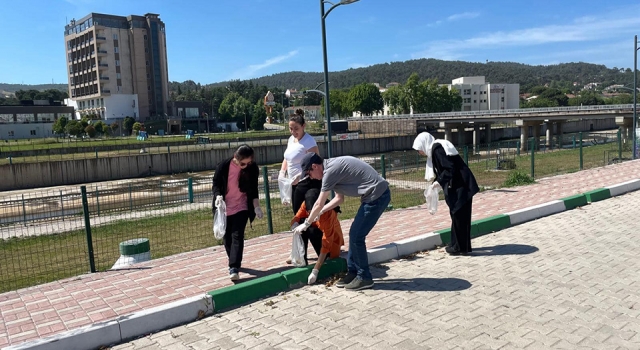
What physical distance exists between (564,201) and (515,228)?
232 centimetres

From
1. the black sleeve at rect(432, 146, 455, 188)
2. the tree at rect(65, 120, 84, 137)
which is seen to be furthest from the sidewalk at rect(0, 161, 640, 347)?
the tree at rect(65, 120, 84, 137)

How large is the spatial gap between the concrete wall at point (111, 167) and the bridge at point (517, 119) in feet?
90.0

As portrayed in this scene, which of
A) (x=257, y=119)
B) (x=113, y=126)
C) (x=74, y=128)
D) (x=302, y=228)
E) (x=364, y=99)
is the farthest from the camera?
(x=364, y=99)

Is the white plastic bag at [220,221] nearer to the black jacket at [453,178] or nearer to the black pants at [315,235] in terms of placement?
the black pants at [315,235]

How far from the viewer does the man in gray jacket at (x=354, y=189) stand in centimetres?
537

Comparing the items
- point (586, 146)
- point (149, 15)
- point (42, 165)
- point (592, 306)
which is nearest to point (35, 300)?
point (592, 306)

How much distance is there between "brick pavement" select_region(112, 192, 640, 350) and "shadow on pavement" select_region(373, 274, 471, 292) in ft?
0.04

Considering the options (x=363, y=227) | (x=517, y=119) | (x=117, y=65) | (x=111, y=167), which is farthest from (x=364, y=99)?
(x=363, y=227)

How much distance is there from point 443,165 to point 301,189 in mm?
1994

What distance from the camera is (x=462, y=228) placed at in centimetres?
707

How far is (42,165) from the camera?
43.2 meters

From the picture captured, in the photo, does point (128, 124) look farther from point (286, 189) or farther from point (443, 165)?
point (443, 165)

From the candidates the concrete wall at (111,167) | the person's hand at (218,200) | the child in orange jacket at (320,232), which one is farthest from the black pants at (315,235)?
the concrete wall at (111,167)

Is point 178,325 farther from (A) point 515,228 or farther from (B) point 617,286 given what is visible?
(A) point 515,228
